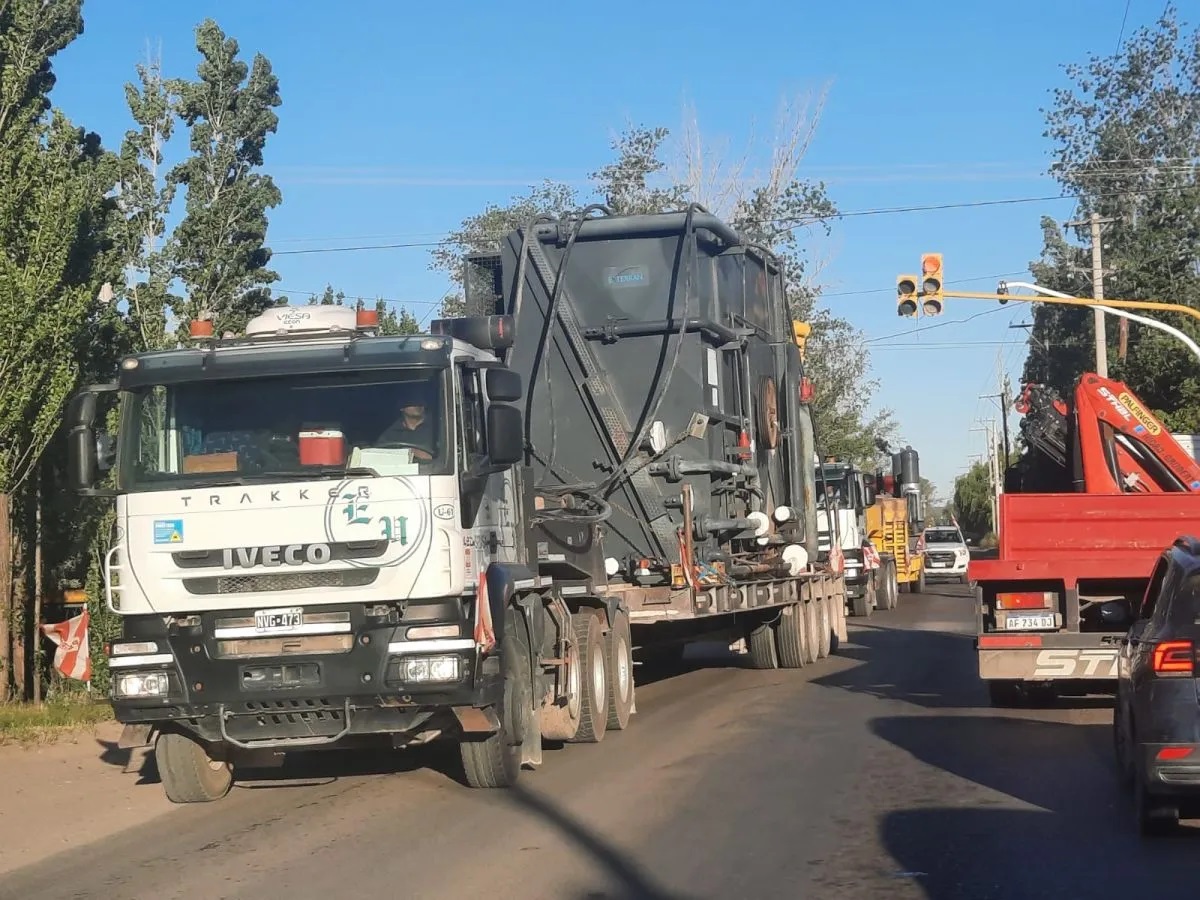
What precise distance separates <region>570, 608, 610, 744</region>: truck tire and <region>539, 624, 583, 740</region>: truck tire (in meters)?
0.10

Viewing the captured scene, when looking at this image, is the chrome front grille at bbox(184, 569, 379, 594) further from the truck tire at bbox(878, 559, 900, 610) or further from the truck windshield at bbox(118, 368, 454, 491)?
the truck tire at bbox(878, 559, 900, 610)

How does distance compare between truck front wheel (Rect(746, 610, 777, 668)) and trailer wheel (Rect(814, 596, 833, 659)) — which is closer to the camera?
truck front wheel (Rect(746, 610, 777, 668))

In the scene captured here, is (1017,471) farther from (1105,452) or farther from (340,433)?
(340,433)

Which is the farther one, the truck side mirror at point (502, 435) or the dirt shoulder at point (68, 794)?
the truck side mirror at point (502, 435)

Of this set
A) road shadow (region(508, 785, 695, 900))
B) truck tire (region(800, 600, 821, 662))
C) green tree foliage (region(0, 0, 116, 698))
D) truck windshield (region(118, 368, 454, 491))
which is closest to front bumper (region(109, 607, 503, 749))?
road shadow (region(508, 785, 695, 900))

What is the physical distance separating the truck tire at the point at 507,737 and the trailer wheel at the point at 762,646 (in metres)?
9.96

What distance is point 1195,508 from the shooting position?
14.1 meters

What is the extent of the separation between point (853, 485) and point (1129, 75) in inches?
1411

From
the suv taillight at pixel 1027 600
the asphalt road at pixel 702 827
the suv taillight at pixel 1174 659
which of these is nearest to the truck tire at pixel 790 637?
the asphalt road at pixel 702 827

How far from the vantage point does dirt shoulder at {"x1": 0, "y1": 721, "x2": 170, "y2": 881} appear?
10.1 metres

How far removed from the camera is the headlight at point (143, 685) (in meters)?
10.3

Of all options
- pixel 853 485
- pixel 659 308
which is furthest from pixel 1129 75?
pixel 659 308

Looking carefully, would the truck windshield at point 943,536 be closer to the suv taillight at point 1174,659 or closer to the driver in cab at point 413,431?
the driver in cab at point 413,431

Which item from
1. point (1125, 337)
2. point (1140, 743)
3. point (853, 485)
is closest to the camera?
point (1140, 743)
